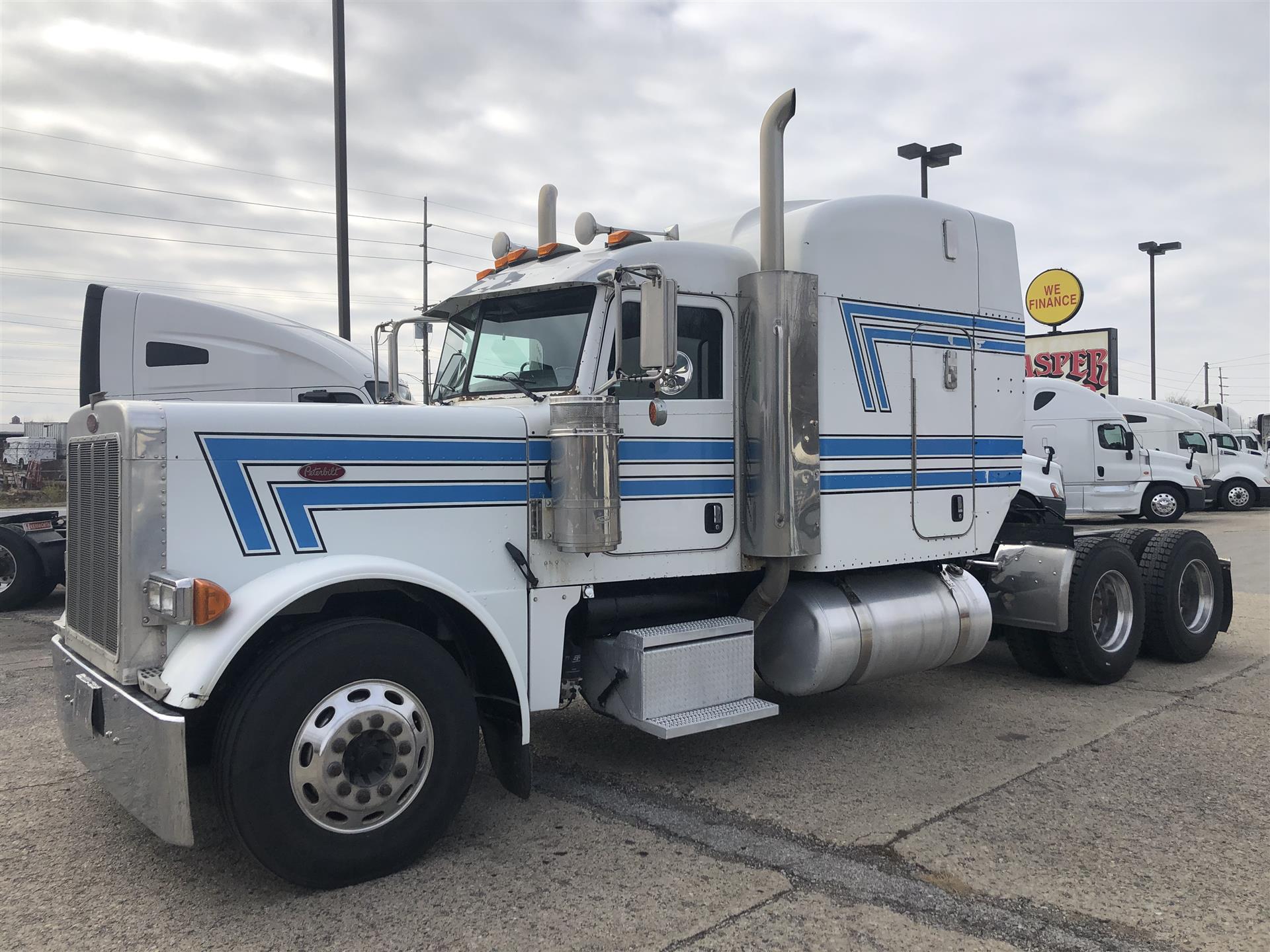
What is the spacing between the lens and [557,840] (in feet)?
14.4

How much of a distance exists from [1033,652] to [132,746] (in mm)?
6254

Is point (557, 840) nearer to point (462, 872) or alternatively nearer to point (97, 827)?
point (462, 872)

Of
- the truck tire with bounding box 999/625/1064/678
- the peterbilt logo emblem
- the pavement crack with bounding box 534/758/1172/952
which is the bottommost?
the pavement crack with bounding box 534/758/1172/952

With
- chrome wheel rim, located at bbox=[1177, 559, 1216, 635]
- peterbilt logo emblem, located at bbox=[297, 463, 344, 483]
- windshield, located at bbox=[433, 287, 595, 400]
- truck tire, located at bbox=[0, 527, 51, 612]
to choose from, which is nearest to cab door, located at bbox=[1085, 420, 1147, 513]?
chrome wheel rim, located at bbox=[1177, 559, 1216, 635]

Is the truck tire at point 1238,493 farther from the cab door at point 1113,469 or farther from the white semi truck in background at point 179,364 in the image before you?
the white semi truck in background at point 179,364

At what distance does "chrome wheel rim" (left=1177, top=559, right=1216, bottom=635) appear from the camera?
8242 mm

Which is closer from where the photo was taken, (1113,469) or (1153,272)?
(1113,469)

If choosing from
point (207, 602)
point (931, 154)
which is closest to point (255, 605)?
point (207, 602)

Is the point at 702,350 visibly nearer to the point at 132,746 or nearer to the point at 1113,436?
the point at 132,746

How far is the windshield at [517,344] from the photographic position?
5.06 meters

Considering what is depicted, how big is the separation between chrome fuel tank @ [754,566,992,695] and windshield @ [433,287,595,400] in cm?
202

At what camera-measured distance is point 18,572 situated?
10773 mm

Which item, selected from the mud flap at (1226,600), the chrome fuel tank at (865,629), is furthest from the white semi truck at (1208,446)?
the chrome fuel tank at (865,629)

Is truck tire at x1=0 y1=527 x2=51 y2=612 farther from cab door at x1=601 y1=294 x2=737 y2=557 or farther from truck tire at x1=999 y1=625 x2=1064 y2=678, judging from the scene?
truck tire at x1=999 y1=625 x2=1064 y2=678
